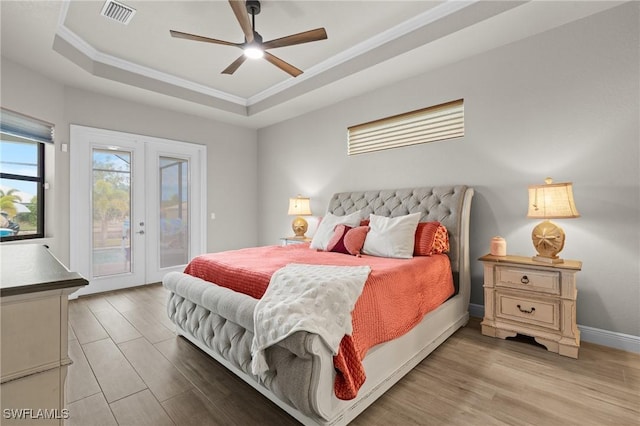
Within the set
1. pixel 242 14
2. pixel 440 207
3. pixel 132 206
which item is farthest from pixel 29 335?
pixel 132 206

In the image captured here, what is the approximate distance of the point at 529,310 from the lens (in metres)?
2.52

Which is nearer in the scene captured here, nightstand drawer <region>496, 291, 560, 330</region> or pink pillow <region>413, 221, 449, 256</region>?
nightstand drawer <region>496, 291, 560, 330</region>

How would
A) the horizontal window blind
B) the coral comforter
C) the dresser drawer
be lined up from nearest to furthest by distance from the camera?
the dresser drawer, the coral comforter, the horizontal window blind

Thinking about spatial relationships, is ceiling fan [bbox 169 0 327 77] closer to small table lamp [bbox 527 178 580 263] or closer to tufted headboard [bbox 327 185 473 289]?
tufted headboard [bbox 327 185 473 289]

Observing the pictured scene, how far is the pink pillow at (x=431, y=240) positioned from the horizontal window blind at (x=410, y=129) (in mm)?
1123

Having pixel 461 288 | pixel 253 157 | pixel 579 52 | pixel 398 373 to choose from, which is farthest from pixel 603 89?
pixel 253 157

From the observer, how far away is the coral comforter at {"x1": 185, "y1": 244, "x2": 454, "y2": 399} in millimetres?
1591

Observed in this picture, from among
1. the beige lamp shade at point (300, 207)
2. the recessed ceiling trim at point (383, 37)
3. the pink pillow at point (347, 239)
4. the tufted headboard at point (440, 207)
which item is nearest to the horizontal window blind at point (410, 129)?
the tufted headboard at point (440, 207)

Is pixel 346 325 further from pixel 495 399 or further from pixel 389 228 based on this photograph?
pixel 389 228

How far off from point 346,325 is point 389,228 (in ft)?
5.12

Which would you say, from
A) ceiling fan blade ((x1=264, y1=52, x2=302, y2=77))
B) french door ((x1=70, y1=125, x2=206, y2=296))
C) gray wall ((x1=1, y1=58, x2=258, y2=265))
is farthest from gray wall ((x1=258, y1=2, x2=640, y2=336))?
french door ((x1=70, y1=125, x2=206, y2=296))

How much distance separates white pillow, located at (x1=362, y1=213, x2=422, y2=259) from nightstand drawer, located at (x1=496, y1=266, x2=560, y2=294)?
0.78 metres

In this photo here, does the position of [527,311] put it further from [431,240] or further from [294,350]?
[294,350]

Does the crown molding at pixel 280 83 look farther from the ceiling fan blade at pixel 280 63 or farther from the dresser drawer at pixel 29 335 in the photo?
the dresser drawer at pixel 29 335
